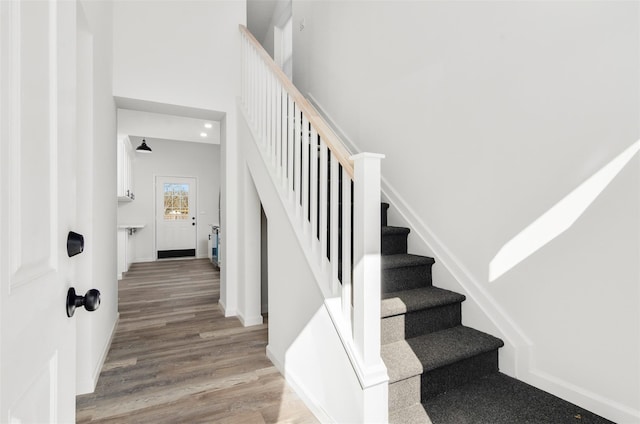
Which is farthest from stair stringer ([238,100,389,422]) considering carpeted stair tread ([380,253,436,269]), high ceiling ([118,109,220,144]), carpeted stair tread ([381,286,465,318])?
high ceiling ([118,109,220,144])

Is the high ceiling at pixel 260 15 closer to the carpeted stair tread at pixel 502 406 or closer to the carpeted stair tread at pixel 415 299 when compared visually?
the carpeted stair tread at pixel 415 299

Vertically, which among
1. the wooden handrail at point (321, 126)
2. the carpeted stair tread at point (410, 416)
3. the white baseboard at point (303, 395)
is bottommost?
the white baseboard at point (303, 395)

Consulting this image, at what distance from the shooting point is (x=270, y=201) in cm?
246

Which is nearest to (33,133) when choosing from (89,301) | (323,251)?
(89,301)

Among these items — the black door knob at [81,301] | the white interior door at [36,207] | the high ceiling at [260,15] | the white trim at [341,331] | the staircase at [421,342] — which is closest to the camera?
the white interior door at [36,207]

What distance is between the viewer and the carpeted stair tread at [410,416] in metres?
1.45

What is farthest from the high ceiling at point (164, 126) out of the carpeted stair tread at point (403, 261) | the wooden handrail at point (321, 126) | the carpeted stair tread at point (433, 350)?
the carpeted stair tread at point (433, 350)

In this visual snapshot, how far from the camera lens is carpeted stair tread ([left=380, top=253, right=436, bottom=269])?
210 centimetres

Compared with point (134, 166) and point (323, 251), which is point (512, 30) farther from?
point (134, 166)

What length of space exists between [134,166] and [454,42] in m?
7.40

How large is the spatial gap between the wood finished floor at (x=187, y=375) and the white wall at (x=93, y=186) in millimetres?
199

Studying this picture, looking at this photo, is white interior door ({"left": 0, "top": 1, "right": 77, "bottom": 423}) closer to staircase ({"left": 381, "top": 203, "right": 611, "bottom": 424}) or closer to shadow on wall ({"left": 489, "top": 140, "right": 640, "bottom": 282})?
staircase ({"left": 381, "top": 203, "right": 611, "bottom": 424})

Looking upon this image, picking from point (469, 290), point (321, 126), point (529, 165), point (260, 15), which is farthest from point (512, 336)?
point (260, 15)

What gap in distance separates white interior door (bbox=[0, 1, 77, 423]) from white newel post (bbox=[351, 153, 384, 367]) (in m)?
1.04
